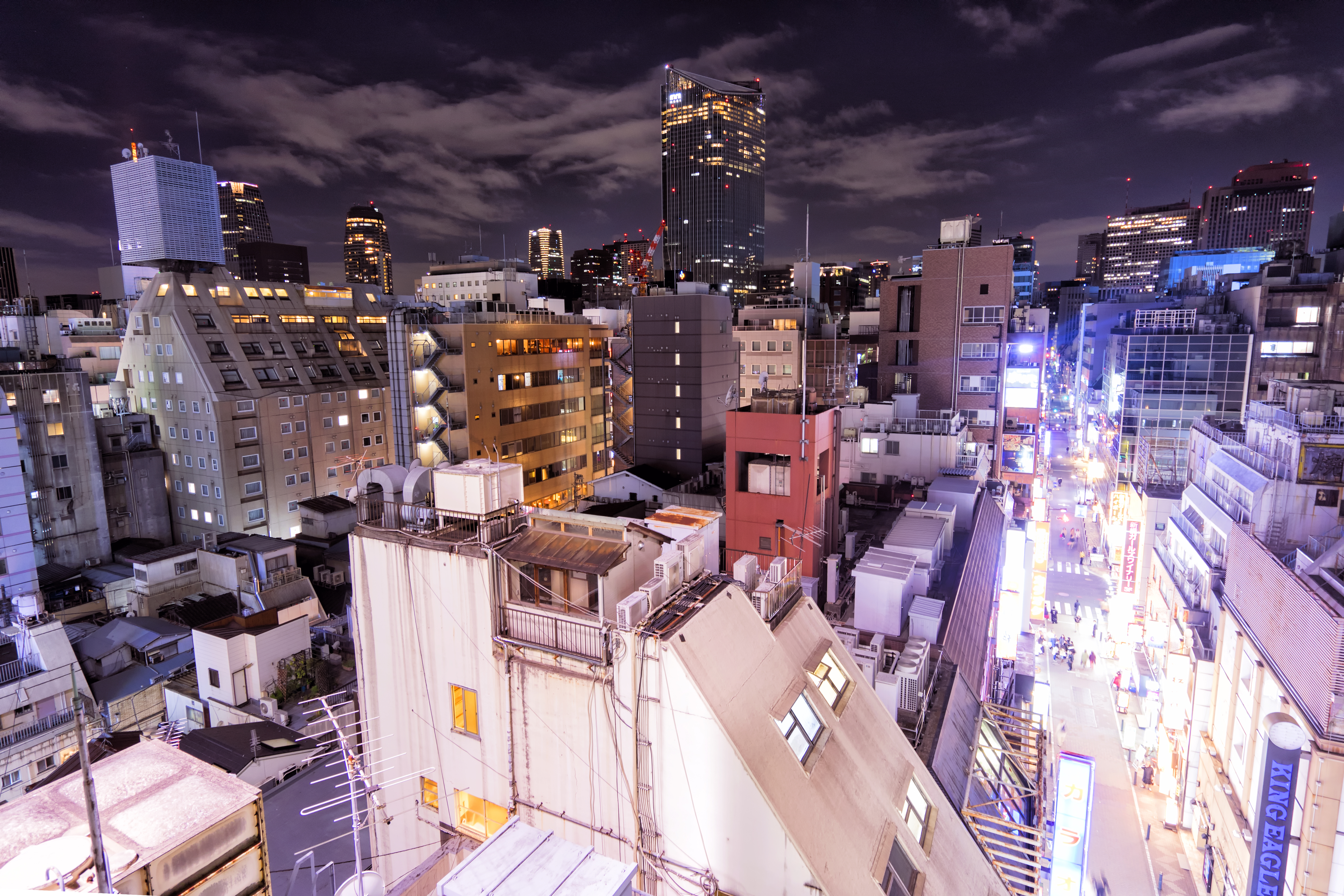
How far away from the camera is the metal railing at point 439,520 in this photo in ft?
35.7

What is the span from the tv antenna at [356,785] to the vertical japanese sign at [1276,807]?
781 inches

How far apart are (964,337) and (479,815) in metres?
47.4

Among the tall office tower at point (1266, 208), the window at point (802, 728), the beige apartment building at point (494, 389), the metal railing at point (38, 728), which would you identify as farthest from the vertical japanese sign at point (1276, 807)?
the tall office tower at point (1266, 208)

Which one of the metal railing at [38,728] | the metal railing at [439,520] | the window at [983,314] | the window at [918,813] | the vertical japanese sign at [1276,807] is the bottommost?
the metal railing at [38,728]

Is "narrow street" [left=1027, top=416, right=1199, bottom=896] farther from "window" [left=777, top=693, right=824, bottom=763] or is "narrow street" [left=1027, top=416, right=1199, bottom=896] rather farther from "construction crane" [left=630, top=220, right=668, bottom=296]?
"construction crane" [left=630, top=220, right=668, bottom=296]

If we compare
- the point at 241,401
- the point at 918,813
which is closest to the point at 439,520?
the point at 918,813

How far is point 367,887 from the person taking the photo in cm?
729

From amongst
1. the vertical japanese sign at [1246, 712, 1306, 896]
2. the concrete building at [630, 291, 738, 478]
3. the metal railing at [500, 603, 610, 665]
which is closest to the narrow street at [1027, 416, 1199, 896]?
the vertical japanese sign at [1246, 712, 1306, 896]

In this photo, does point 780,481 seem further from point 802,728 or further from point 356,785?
point 356,785

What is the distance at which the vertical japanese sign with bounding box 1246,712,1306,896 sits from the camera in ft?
51.3

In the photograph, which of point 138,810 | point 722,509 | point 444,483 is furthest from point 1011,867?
point 722,509

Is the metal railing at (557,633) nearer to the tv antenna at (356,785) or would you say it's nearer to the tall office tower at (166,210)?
the tv antenna at (356,785)

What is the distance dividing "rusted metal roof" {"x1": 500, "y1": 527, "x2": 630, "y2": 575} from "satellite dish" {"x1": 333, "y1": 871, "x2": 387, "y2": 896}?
4480 mm

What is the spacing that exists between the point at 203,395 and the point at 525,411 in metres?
25.1
